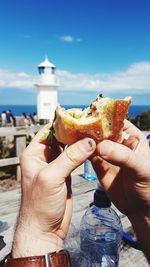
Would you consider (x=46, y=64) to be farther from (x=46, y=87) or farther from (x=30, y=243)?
(x=30, y=243)

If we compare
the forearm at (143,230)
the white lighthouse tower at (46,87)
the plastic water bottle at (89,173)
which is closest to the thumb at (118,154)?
the forearm at (143,230)

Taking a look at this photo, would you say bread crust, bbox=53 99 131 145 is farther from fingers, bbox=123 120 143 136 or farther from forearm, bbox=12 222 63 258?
forearm, bbox=12 222 63 258

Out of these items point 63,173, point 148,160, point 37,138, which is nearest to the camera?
point 63,173

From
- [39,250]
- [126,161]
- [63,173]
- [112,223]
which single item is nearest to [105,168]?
[112,223]

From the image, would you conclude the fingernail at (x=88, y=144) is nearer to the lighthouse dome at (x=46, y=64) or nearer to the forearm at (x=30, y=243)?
the forearm at (x=30, y=243)

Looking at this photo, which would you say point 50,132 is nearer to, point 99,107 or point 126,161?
point 99,107

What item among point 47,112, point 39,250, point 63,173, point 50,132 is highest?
point 50,132
